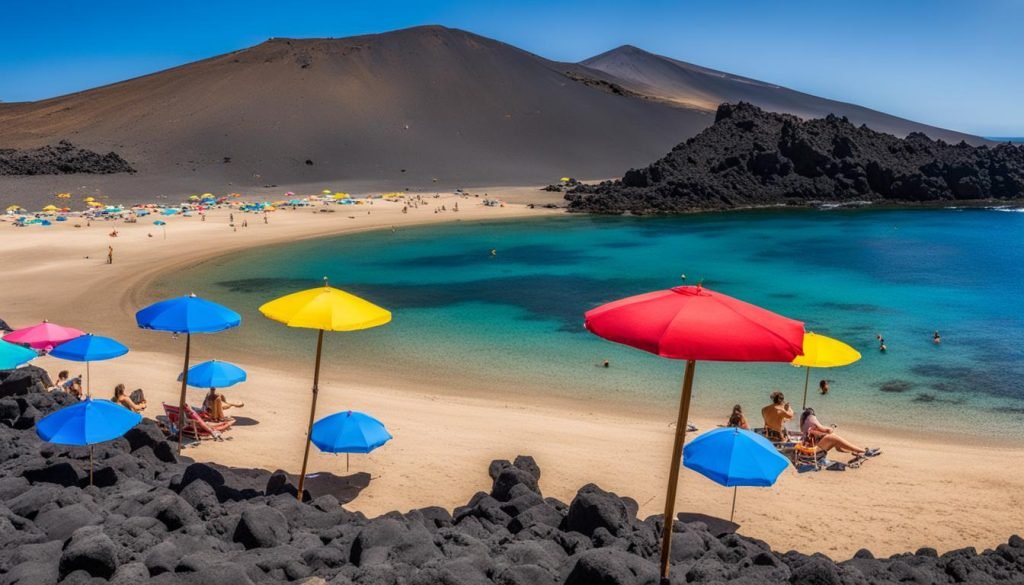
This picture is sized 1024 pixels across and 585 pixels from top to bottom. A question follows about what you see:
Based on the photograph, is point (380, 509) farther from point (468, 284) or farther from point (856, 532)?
point (468, 284)

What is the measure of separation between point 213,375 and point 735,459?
329 inches

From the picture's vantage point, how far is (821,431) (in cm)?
1159

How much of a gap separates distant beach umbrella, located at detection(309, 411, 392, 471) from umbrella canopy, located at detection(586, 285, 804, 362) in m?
5.00

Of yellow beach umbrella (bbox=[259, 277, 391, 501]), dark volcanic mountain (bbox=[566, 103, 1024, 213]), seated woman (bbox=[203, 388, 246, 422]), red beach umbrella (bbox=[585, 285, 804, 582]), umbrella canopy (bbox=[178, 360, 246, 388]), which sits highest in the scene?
dark volcanic mountain (bbox=[566, 103, 1024, 213])

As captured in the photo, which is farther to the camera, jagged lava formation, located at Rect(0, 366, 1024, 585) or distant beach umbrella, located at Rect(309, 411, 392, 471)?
distant beach umbrella, located at Rect(309, 411, 392, 471)

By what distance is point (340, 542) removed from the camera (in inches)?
269

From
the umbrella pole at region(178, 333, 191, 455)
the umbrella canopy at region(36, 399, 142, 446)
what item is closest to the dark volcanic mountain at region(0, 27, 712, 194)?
the umbrella pole at region(178, 333, 191, 455)

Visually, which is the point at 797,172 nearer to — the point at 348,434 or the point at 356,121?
the point at 356,121

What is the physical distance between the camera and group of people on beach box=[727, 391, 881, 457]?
1152 centimetres

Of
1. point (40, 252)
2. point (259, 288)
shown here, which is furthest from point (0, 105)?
point (259, 288)

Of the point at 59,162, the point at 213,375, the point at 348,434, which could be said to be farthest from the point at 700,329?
the point at 59,162

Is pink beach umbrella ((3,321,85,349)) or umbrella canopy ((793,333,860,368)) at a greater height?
umbrella canopy ((793,333,860,368))

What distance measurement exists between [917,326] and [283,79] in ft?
320

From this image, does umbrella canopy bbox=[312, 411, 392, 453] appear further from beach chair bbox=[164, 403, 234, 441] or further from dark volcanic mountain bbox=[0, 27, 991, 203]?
dark volcanic mountain bbox=[0, 27, 991, 203]
